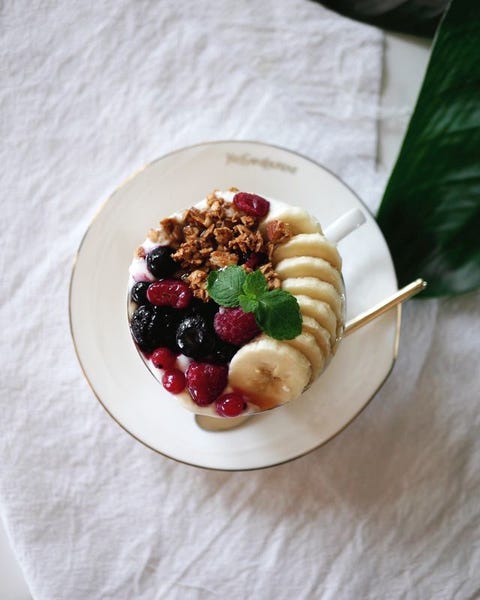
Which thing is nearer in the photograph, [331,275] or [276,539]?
[331,275]

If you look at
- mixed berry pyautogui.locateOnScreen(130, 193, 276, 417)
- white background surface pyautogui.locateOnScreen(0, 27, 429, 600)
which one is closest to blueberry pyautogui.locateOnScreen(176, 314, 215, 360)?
mixed berry pyautogui.locateOnScreen(130, 193, 276, 417)

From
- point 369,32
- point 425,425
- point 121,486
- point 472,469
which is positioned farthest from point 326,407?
point 369,32

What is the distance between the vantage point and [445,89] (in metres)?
1.38

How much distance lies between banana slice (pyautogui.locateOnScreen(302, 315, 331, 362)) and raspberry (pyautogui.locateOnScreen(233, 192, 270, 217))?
0.75ft

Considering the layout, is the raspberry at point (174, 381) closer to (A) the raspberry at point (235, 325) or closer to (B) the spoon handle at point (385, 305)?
(A) the raspberry at point (235, 325)

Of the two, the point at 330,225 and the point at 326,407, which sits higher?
the point at 330,225

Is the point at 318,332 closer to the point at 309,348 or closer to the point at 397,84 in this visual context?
the point at 309,348

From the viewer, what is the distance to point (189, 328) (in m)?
1.15

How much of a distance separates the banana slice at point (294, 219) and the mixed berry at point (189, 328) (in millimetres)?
24

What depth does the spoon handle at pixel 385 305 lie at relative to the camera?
1332mm

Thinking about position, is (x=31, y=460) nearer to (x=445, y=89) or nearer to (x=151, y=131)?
(x=151, y=131)

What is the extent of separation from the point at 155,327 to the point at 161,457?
15.2 inches

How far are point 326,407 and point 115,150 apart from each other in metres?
0.76

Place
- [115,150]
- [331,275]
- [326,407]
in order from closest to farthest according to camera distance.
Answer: [331,275] → [326,407] → [115,150]
